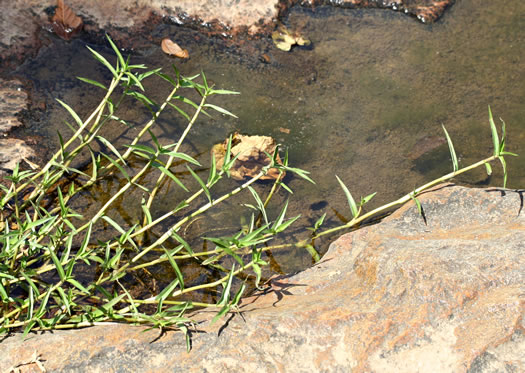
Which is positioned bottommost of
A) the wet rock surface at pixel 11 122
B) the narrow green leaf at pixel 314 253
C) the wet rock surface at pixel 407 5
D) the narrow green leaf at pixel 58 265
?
the wet rock surface at pixel 11 122

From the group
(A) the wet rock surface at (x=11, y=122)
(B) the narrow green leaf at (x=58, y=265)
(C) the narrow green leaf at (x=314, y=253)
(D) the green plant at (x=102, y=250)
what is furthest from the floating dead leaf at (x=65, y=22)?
(C) the narrow green leaf at (x=314, y=253)

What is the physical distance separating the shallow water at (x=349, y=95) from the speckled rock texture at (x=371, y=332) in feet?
2.31

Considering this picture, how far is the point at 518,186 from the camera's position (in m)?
2.83

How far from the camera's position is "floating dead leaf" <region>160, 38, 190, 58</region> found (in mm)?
3352

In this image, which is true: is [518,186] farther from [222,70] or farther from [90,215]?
[90,215]

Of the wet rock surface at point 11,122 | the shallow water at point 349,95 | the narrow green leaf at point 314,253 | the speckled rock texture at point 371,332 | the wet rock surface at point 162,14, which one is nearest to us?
the speckled rock texture at point 371,332

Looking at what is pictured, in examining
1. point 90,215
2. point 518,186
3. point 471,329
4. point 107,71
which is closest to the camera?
point 471,329

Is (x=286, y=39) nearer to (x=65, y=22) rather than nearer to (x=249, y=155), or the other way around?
(x=249, y=155)

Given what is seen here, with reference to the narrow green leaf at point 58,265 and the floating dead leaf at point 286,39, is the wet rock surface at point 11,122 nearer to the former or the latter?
the narrow green leaf at point 58,265

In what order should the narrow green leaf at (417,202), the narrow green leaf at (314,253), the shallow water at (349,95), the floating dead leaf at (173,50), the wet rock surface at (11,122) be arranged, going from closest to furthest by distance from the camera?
1. the narrow green leaf at (417,202)
2. the narrow green leaf at (314,253)
3. the wet rock surface at (11,122)
4. the shallow water at (349,95)
5. the floating dead leaf at (173,50)

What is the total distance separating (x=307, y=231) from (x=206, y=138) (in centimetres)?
85

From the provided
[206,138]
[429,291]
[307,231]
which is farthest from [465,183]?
[206,138]

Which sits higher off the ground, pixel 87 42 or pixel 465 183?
pixel 465 183

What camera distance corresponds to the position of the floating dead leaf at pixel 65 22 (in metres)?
3.31
